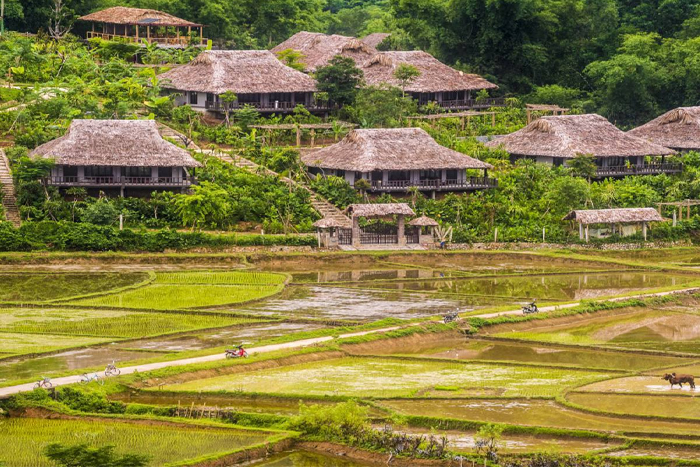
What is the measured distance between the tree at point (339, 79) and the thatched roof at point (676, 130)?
1541cm

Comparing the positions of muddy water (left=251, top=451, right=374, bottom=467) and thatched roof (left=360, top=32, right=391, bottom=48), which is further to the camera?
thatched roof (left=360, top=32, right=391, bottom=48)

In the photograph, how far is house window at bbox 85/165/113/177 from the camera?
65062 millimetres

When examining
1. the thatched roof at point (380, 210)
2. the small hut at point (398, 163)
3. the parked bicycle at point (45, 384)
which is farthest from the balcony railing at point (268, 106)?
the parked bicycle at point (45, 384)

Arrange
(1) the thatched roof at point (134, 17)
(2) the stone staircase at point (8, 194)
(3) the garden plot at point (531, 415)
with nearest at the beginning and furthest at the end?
1. (3) the garden plot at point (531, 415)
2. (2) the stone staircase at point (8, 194)
3. (1) the thatched roof at point (134, 17)

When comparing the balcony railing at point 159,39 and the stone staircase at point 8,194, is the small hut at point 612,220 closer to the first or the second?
the stone staircase at point 8,194

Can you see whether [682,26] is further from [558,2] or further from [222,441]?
[222,441]

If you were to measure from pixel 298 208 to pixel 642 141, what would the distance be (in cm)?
2099

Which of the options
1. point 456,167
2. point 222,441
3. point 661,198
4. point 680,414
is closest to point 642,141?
point 661,198

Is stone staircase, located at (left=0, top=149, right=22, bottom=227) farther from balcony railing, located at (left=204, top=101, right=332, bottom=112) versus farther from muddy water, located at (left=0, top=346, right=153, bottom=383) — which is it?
muddy water, located at (left=0, top=346, right=153, bottom=383)

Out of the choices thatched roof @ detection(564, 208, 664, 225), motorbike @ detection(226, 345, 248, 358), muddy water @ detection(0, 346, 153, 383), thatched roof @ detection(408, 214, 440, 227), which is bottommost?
muddy water @ detection(0, 346, 153, 383)

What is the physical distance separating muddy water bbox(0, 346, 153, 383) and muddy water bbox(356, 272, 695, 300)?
15.5 metres

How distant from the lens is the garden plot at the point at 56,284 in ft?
172

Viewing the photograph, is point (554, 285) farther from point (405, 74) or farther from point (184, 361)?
point (405, 74)

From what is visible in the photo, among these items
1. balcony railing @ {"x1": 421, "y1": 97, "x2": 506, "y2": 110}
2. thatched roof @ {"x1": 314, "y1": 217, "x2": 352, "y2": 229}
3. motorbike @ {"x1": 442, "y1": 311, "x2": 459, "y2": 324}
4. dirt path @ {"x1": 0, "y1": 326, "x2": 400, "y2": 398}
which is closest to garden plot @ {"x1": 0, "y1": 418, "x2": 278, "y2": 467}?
dirt path @ {"x1": 0, "y1": 326, "x2": 400, "y2": 398}
